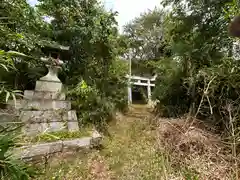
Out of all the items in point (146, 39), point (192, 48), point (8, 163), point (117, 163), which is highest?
point (146, 39)

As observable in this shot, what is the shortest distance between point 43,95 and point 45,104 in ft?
0.93

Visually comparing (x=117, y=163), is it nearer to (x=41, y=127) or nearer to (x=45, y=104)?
A: (x=41, y=127)

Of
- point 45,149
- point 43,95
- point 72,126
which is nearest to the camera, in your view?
point 45,149

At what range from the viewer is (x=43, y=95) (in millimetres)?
4160

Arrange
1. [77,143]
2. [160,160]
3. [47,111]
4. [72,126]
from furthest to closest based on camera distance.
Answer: [72,126]
[47,111]
[77,143]
[160,160]

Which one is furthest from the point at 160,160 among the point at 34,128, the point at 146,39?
the point at 146,39

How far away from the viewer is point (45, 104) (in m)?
3.99

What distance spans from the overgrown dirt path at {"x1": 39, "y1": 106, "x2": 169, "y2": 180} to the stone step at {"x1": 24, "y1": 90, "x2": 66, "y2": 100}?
1.55 metres

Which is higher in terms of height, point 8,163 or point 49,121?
point 8,163

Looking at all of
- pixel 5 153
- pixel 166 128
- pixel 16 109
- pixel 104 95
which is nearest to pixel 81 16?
pixel 104 95

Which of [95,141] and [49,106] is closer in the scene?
[95,141]

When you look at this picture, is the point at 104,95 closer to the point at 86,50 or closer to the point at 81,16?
the point at 86,50

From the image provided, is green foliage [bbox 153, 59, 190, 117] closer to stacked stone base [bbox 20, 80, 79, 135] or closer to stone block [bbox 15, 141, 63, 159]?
stacked stone base [bbox 20, 80, 79, 135]

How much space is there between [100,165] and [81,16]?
4.39 meters
